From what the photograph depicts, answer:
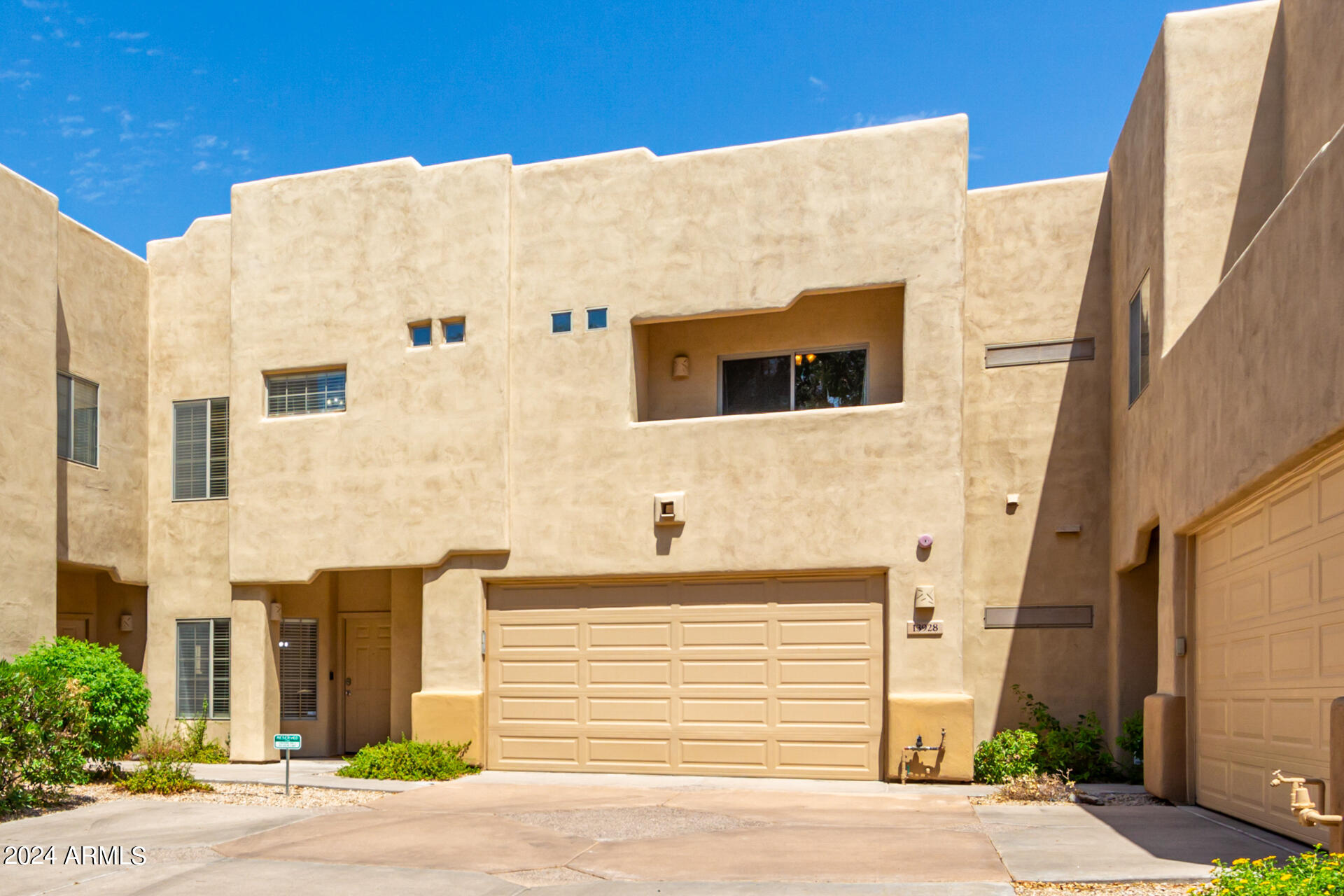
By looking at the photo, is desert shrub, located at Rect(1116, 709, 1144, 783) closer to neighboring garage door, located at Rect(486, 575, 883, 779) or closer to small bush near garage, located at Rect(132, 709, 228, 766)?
neighboring garage door, located at Rect(486, 575, 883, 779)

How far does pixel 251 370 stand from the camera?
1628 centimetres

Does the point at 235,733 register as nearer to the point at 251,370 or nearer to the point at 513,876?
the point at 251,370

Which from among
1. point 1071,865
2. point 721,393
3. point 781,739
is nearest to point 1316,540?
point 1071,865

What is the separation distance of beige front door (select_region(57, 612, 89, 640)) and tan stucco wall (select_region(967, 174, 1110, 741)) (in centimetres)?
1314

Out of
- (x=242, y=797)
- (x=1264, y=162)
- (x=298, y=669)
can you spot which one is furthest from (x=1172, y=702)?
(x=298, y=669)

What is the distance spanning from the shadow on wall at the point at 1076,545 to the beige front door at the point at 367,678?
8.75 metres

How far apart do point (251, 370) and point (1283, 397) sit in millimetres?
13273

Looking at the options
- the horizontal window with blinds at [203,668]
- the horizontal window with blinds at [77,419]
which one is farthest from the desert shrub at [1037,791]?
the horizontal window with blinds at [77,419]

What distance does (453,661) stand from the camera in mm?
15172

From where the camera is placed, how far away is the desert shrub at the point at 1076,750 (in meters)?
13.4

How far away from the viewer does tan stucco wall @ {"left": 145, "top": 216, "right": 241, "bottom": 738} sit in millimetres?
16531

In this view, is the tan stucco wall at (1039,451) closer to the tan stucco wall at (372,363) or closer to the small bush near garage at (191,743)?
the tan stucco wall at (372,363)

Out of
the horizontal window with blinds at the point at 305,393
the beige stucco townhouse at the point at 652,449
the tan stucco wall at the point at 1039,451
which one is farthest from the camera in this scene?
the horizontal window with blinds at the point at 305,393

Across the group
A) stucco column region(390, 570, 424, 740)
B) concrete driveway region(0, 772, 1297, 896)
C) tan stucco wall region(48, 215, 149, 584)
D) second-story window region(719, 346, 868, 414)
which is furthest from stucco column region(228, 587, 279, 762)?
second-story window region(719, 346, 868, 414)
